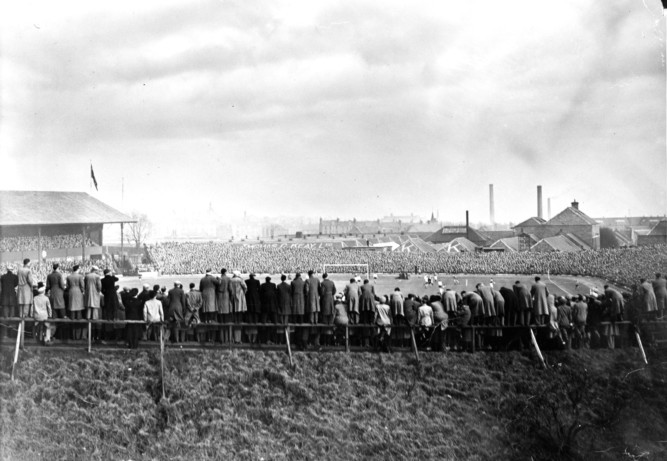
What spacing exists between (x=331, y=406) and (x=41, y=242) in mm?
22237

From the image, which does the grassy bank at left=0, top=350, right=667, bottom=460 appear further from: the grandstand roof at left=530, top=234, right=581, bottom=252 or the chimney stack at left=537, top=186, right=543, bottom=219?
the chimney stack at left=537, top=186, right=543, bottom=219

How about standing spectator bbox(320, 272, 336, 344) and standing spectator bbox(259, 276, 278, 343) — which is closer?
standing spectator bbox(320, 272, 336, 344)

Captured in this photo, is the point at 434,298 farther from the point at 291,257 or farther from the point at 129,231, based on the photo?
the point at 129,231

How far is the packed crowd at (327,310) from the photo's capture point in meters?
12.2

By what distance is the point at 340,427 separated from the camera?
1016 centimetres

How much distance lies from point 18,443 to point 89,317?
334 cm

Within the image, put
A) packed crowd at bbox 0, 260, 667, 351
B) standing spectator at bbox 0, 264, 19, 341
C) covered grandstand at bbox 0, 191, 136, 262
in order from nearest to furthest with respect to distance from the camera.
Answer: packed crowd at bbox 0, 260, 667, 351 < standing spectator at bbox 0, 264, 19, 341 < covered grandstand at bbox 0, 191, 136, 262

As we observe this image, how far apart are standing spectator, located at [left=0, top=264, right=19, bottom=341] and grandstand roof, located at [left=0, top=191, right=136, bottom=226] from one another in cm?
1260

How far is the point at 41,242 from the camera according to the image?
88.4ft

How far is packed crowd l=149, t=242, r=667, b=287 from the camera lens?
38.3 metres

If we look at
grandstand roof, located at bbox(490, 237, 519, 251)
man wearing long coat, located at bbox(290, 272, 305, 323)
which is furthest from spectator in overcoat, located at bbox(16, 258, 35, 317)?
grandstand roof, located at bbox(490, 237, 519, 251)

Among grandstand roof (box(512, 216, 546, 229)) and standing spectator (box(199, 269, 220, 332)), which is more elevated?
grandstand roof (box(512, 216, 546, 229))

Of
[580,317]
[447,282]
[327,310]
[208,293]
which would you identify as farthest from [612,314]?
[447,282]

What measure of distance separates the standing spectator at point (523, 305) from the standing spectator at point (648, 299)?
A: 2.52 meters
